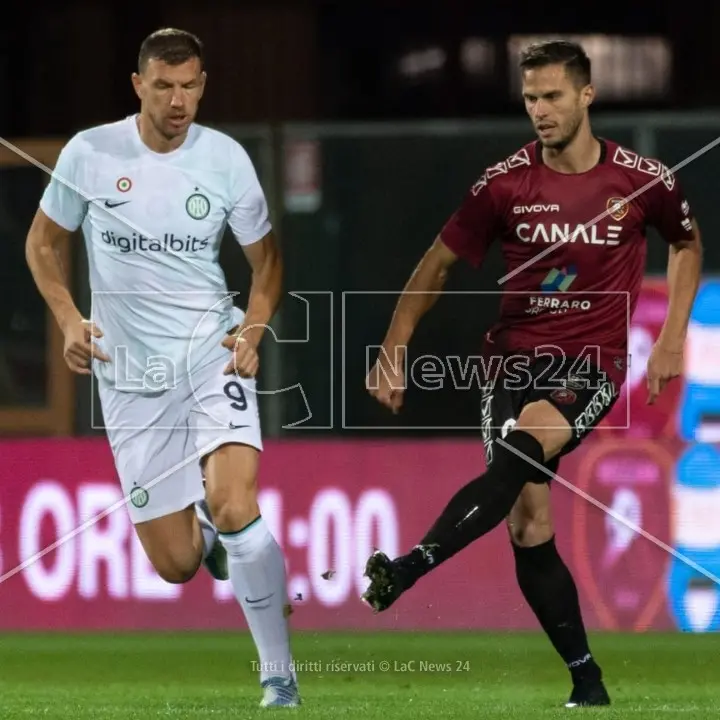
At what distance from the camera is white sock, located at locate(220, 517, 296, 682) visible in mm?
6918

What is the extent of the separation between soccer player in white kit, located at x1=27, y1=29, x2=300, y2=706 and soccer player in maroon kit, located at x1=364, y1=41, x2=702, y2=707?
0.65 meters

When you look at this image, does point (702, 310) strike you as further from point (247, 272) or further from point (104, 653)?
point (104, 653)

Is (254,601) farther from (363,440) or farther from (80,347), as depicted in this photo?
(363,440)

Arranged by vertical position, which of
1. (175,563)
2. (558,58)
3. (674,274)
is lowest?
(175,563)

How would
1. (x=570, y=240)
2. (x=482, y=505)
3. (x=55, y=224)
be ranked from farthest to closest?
(x=55, y=224), (x=570, y=240), (x=482, y=505)

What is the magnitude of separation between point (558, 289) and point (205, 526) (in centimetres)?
167

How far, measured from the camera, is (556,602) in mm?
6906

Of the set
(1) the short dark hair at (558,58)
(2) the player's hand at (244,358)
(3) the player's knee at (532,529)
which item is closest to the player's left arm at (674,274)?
(1) the short dark hair at (558,58)

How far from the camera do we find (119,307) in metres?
7.56

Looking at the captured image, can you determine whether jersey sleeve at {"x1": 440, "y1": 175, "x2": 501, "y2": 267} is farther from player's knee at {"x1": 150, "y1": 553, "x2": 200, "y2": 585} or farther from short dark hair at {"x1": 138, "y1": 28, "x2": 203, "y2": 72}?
player's knee at {"x1": 150, "y1": 553, "x2": 200, "y2": 585}

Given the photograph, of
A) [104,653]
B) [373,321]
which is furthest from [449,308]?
[104,653]

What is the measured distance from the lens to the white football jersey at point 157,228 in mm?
7383

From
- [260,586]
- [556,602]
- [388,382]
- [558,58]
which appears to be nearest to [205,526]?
[260,586]

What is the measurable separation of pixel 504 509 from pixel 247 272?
11.4 feet
